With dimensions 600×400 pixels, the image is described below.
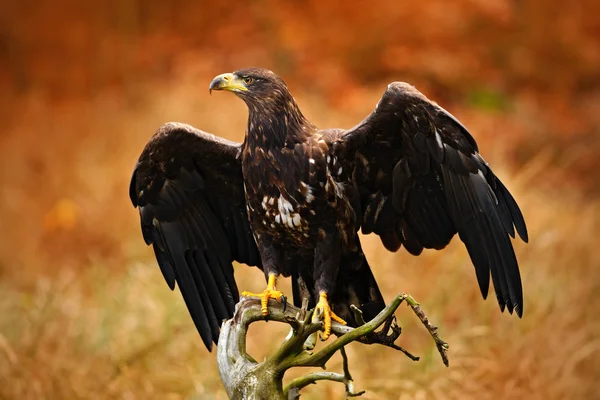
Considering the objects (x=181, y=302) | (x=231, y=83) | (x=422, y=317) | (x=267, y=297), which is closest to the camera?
(x=422, y=317)

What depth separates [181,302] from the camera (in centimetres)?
749

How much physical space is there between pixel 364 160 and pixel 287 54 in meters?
8.95

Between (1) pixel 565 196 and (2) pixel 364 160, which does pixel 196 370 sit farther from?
(1) pixel 565 196

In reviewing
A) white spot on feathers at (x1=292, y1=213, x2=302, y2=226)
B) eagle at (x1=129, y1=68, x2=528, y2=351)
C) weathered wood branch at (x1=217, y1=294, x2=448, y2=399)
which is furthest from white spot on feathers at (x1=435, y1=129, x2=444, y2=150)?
weathered wood branch at (x1=217, y1=294, x2=448, y2=399)

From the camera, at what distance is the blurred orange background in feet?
23.4

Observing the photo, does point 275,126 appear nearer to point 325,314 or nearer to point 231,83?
point 231,83

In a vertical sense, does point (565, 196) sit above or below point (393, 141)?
above

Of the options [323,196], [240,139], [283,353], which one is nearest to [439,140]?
[323,196]

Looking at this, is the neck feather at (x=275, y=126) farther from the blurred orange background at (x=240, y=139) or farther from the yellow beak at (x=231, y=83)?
the blurred orange background at (x=240, y=139)

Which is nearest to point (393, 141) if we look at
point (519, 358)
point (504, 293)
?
point (504, 293)

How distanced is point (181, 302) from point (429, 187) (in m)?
3.42

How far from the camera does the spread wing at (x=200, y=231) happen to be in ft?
16.4

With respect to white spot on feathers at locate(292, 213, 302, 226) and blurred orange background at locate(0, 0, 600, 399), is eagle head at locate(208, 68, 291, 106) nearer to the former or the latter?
white spot on feathers at locate(292, 213, 302, 226)

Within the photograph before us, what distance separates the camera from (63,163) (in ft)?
38.7
